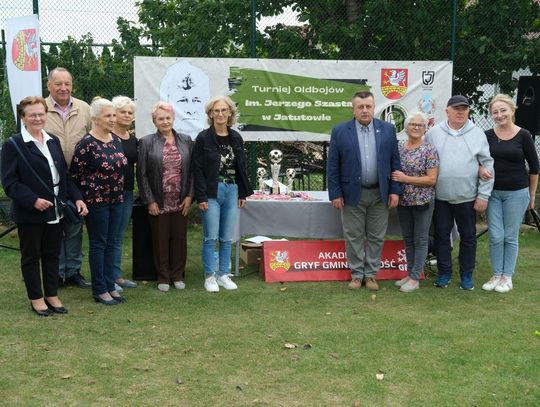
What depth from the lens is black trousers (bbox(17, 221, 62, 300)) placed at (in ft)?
15.5

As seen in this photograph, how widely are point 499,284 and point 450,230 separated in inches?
25.6

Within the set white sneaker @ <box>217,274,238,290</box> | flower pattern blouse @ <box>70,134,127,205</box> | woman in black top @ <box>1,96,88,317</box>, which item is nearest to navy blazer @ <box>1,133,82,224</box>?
woman in black top @ <box>1,96,88,317</box>

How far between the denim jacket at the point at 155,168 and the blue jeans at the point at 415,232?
1831mm

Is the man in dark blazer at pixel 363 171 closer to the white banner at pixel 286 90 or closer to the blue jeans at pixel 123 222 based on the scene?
the blue jeans at pixel 123 222

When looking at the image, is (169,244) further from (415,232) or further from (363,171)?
(415,232)

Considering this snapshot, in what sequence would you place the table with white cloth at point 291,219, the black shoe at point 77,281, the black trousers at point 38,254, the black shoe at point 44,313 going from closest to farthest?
the black trousers at point 38,254 → the black shoe at point 44,313 → the black shoe at point 77,281 → the table with white cloth at point 291,219

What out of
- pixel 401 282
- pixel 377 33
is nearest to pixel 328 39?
pixel 377 33

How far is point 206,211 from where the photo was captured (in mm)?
5508

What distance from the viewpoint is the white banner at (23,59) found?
6.28 meters

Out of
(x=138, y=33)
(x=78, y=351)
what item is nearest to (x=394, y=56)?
(x=138, y=33)

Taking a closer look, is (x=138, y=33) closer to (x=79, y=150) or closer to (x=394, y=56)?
(x=394, y=56)

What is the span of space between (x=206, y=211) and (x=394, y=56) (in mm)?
3850

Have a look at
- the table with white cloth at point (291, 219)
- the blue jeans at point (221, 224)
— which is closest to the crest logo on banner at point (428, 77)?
the table with white cloth at point (291, 219)

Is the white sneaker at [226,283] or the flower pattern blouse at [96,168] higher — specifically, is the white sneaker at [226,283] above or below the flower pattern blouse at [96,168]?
below
